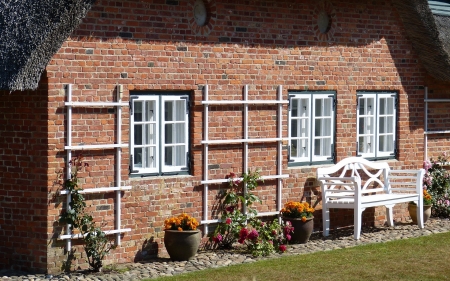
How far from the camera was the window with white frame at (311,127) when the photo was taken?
1355 centimetres

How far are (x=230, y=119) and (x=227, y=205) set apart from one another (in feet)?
3.70

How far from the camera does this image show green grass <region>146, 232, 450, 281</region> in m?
10.6

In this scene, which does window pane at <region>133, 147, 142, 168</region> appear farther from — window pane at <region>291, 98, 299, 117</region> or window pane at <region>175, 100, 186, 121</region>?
window pane at <region>291, 98, 299, 117</region>

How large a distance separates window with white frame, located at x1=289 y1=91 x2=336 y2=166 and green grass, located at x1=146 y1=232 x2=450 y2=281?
1734mm

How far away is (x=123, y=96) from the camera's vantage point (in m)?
11.3

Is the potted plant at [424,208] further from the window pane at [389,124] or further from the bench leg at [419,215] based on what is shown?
the window pane at [389,124]

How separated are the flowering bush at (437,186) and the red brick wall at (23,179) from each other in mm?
7072

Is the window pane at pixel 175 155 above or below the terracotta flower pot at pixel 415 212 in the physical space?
above

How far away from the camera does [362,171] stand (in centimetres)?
1454

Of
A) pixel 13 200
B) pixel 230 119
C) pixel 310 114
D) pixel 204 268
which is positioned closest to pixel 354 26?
pixel 310 114

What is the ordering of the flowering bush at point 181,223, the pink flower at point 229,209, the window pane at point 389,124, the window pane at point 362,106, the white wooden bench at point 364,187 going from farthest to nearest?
the window pane at point 389,124 < the window pane at point 362,106 < the white wooden bench at point 364,187 < the pink flower at point 229,209 < the flowering bush at point 181,223

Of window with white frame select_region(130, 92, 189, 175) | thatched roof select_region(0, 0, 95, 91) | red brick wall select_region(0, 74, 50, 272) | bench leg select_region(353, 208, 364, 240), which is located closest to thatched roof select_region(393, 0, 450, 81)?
bench leg select_region(353, 208, 364, 240)

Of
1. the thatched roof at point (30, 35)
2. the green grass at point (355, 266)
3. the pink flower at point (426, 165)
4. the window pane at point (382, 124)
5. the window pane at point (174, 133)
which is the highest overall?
the thatched roof at point (30, 35)

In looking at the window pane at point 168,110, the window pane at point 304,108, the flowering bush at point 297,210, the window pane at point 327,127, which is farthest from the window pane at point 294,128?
the window pane at point 168,110
